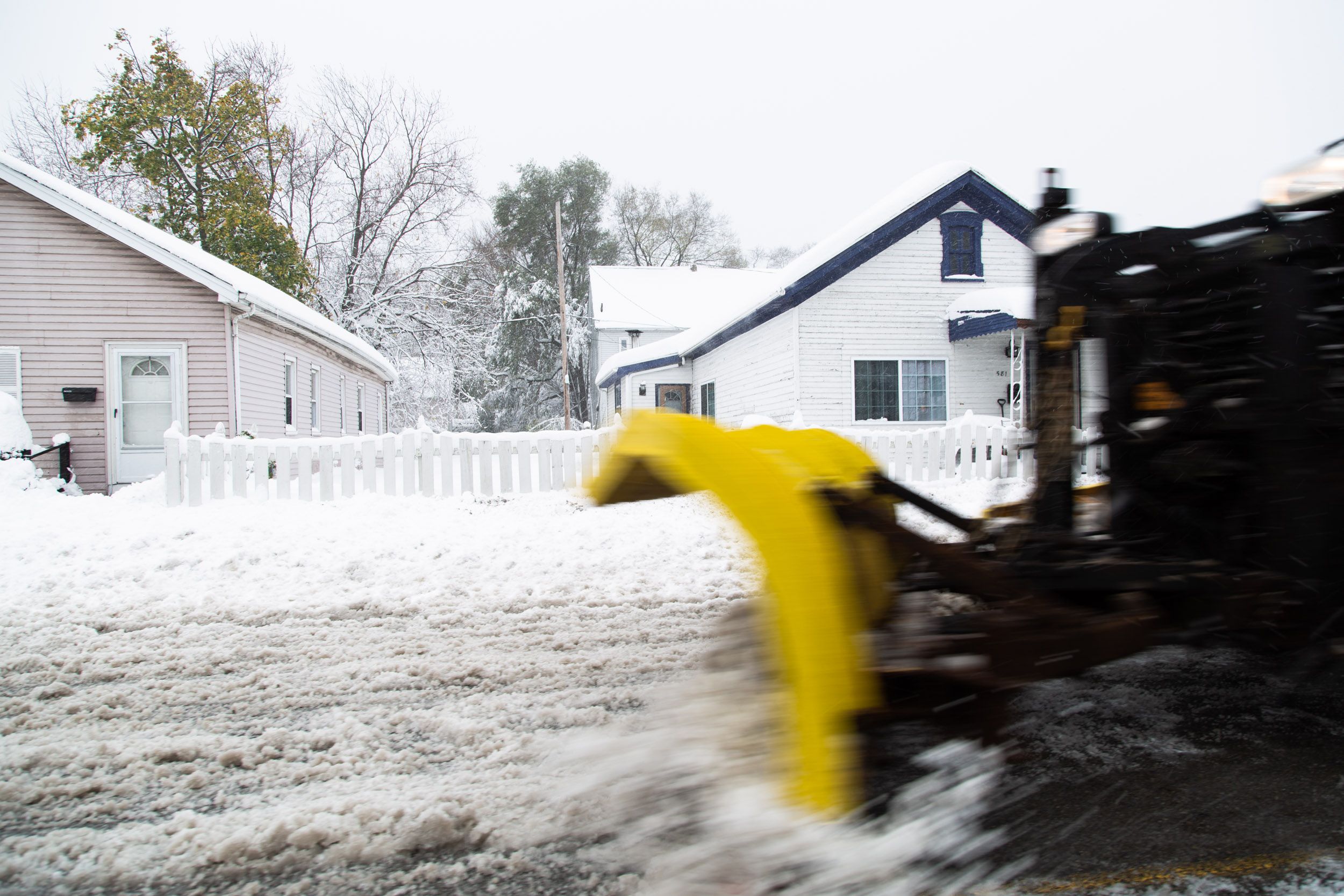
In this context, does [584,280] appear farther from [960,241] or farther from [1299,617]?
[1299,617]

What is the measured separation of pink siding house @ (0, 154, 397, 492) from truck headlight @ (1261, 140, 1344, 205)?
45.5 feet

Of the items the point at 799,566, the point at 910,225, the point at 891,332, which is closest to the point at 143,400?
the point at 891,332

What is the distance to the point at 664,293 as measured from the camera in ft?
100

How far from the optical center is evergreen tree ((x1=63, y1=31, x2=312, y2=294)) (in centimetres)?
2167

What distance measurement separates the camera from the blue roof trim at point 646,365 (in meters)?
21.6

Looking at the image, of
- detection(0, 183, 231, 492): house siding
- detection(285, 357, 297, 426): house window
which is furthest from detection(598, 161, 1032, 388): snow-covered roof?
detection(0, 183, 231, 492): house siding

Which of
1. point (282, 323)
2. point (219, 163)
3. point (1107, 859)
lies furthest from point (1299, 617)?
point (219, 163)

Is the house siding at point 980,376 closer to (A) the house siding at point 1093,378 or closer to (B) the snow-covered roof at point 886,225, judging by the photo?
(B) the snow-covered roof at point 886,225

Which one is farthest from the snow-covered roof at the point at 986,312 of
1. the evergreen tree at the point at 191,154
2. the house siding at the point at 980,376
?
the evergreen tree at the point at 191,154

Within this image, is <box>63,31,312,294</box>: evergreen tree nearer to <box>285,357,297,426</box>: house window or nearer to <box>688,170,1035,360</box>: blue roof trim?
<box>285,357,297,426</box>: house window

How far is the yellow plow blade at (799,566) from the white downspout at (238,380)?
13.4 m

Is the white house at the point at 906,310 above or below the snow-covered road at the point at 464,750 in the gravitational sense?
above

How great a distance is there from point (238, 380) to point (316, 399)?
5.38 metres

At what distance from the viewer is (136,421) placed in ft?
41.8
